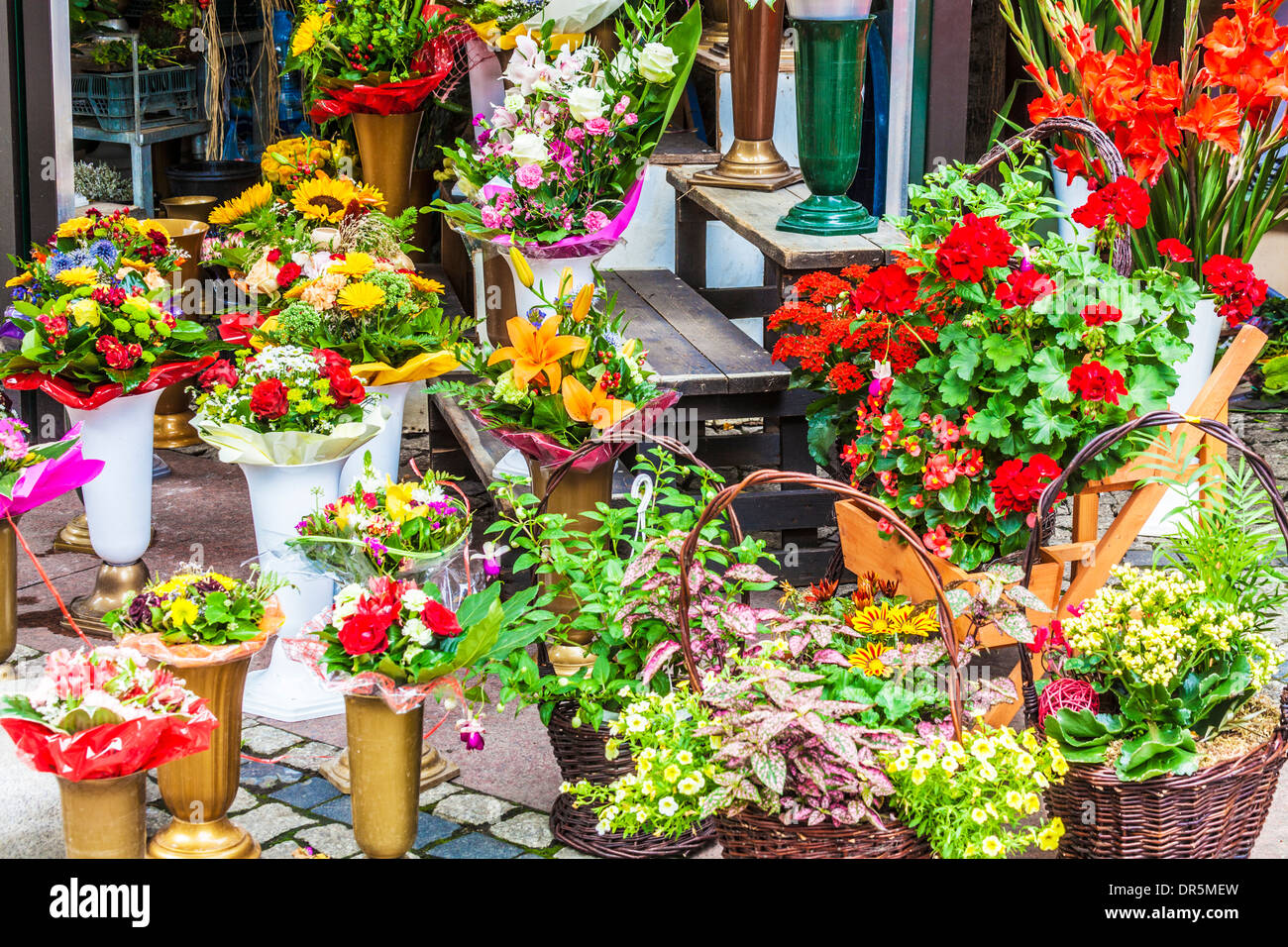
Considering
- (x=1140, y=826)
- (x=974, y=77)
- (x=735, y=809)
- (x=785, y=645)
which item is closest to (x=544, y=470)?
(x=785, y=645)

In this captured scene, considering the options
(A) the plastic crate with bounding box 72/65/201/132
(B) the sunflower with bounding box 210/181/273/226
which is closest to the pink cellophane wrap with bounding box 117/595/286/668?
(B) the sunflower with bounding box 210/181/273/226

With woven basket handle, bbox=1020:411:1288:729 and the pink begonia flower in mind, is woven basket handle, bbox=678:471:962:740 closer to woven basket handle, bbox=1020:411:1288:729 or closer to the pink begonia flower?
woven basket handle, bbox=1020:411:1288:729

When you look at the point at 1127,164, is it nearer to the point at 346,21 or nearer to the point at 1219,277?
the point at 1219,277

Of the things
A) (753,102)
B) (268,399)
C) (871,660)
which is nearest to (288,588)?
(268,399)

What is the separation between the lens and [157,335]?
4195 millimetres

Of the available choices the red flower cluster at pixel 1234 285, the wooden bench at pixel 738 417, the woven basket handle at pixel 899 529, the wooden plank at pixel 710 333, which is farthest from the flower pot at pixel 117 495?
the red flower cluster at pixel 1234 285

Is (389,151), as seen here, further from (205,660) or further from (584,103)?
(205,660)

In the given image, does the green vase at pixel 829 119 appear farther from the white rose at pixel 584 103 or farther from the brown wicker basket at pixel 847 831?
the brown wicker basket at pixel 847 831

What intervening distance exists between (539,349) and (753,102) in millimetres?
1803

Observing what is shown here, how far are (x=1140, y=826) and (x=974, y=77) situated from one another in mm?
5307

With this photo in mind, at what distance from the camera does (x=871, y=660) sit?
9.80 ft

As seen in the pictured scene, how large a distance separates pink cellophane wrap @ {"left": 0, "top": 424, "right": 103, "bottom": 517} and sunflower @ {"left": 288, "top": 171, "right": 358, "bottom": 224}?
1.52 m

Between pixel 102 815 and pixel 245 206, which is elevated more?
pixel 245 206
